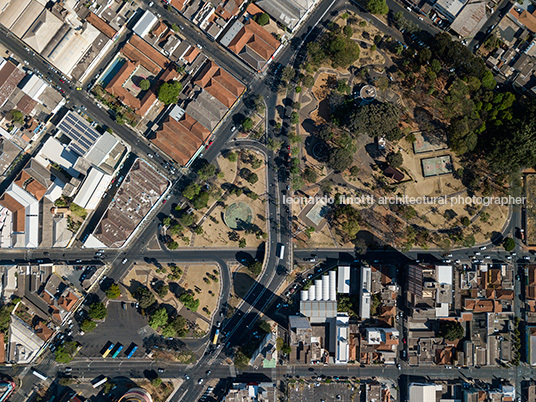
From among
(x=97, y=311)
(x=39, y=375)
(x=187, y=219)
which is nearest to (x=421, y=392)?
(x=187, y=219)

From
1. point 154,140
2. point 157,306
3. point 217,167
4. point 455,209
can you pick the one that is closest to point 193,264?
point 157,306

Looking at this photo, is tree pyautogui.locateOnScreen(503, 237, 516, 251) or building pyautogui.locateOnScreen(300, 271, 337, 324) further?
tree pyautogui.locateOnScreen(503, 237, 516, 251)

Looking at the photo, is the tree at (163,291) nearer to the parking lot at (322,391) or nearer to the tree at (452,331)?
the parking lot at (322,391)

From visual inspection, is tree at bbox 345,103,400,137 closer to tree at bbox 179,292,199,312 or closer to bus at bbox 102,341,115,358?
tree at bbox 179,292,199,312

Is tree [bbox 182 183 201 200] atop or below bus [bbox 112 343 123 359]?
atop

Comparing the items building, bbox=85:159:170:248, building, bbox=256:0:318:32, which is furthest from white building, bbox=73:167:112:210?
building, bbox=256:0:318:32

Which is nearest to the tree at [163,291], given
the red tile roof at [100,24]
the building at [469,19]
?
the red tile roof at [100,24]

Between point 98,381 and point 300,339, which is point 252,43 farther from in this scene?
point 98,381

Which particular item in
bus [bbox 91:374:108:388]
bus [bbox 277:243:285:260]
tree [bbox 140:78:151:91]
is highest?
tree [bbox 140:78:151:91]

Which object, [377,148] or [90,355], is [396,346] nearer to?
[377,148]
